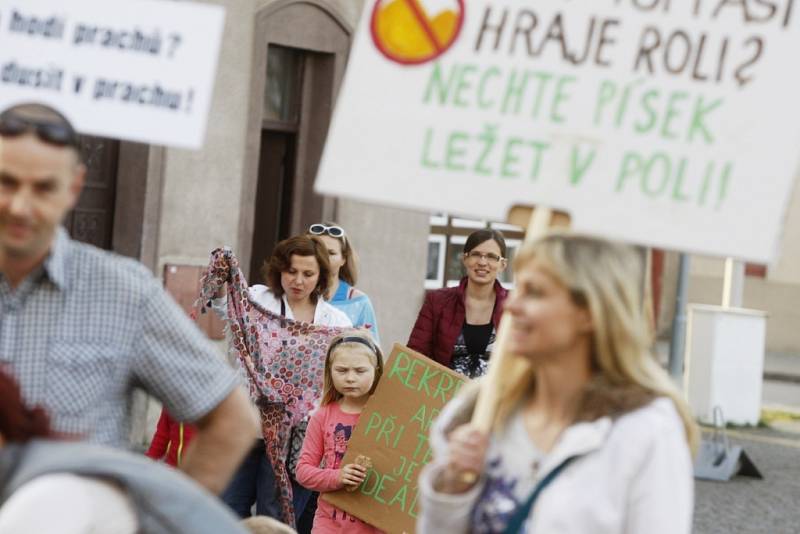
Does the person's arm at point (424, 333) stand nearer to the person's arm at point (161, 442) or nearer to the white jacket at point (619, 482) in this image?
the person's arm at point (161, 442)

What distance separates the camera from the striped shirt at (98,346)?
3885 millimetres

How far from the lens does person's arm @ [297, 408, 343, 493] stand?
7978 mm

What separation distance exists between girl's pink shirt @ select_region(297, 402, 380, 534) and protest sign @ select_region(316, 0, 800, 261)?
348 centimetres

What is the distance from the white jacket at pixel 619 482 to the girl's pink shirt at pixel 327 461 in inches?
163

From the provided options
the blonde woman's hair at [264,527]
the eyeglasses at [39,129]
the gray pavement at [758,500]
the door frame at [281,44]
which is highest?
the door frame at [281,44]

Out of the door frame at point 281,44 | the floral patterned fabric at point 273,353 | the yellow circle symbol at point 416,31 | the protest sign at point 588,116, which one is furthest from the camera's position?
the door frame at point 281,44

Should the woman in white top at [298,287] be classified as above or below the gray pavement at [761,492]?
above

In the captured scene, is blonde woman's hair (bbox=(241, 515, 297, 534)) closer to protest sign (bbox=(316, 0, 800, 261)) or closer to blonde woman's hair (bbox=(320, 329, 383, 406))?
protest sign (bbox=(316, 0, 800, 261))

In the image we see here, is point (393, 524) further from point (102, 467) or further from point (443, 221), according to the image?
point (443, 221)

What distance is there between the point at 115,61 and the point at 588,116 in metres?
1.23

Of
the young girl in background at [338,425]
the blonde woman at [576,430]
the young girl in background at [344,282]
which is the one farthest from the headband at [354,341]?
the blonde woman at [576,430]

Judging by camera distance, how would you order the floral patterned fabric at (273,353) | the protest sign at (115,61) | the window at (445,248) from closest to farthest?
the protest sign at (115,61) → the floral patterned fabric at (273,353) → the window at (445,248)

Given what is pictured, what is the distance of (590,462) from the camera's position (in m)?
3.84

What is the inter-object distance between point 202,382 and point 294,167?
38.7 feet
